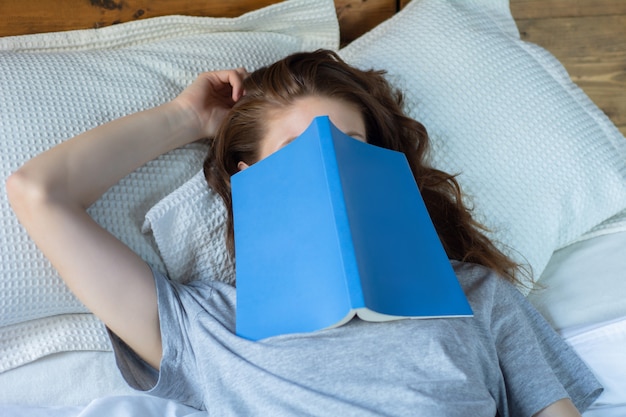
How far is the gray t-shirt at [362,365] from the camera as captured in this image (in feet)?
2.71

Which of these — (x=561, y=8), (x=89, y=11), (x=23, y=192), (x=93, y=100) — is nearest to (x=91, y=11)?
(x=89, y=11)

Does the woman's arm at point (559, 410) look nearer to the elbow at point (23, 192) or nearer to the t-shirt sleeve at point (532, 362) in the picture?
the t-shirt sleeve at point (532, 362)

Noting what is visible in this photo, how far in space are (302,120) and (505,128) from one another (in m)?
0.40

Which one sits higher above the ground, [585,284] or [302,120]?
[302,120]

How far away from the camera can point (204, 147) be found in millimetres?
1113

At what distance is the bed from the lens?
96 centimetres

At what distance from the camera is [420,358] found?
0.85 metres

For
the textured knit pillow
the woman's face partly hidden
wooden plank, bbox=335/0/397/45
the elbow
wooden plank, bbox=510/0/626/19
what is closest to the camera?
the elbow

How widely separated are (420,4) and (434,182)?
360 millimetres

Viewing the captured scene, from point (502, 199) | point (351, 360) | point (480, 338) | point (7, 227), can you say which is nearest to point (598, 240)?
point (502, 199)

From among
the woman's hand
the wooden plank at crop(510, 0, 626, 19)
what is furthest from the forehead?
the wooden plank at crop(510, 0, 626, 19)

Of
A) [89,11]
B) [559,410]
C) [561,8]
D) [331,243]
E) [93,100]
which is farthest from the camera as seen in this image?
[561,8]

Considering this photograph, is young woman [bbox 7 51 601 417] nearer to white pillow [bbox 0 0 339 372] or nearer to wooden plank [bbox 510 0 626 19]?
white pillow [bbox 0 0 339 372]

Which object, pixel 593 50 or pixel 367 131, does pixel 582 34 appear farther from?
pixel 367 131
